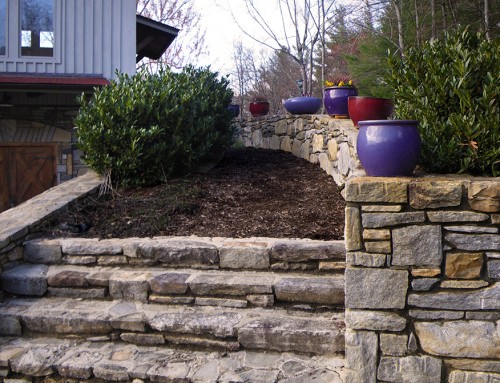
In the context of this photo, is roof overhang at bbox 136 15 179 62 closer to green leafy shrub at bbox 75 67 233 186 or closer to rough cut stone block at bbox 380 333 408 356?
green leafy shrub at bbox 75 67 233 186

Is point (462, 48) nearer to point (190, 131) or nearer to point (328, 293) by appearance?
point (328, 293)

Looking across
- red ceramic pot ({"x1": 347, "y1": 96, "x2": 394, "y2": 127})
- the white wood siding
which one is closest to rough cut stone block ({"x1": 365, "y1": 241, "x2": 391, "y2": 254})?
red ceramic pot ({"x1": 347, "y1": 96, "x2": 394, "y2": 127})

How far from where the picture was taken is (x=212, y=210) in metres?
5.01

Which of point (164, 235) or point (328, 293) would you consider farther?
point (164, 235)

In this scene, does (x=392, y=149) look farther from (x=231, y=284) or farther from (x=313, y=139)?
(x=313, y=139)

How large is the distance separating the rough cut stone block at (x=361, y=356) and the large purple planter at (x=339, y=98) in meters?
3.81

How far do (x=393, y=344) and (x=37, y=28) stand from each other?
24.6 ft

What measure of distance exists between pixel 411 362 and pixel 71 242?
280 cm

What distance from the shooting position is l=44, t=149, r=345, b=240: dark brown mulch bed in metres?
4.53

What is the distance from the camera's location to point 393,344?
300 centimetres

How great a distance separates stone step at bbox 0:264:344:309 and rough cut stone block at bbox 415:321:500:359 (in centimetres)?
72

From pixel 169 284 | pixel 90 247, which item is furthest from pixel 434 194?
pixel 90 247

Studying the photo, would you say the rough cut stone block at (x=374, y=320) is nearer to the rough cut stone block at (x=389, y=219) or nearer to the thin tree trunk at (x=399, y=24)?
the rough cut stone block at (x=389, y=219)

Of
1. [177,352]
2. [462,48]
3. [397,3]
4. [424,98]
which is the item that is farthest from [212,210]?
[397,3]
